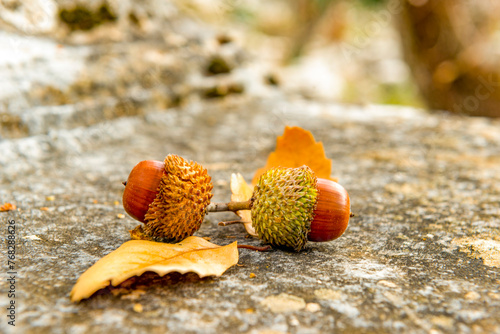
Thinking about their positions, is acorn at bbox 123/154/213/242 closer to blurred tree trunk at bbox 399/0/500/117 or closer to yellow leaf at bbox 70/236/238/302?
yellow leaf at bbox 70/236/238/302

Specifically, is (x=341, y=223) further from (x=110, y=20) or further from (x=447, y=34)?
(x=447, y=34)

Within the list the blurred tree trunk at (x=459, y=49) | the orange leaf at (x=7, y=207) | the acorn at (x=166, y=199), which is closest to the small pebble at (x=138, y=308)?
the acorn at (x=166, y=199)

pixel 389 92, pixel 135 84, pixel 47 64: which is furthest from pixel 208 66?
pixel 389 92

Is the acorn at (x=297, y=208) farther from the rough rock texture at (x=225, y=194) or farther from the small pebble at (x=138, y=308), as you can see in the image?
the small pebble at (x=138, y=308)

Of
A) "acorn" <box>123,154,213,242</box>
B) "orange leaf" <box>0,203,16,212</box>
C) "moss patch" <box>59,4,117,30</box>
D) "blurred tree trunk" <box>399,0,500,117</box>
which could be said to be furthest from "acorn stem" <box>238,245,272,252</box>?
"blurred tree trunk" <box>399,0,500,117</box>

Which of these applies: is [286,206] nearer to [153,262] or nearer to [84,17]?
[153,262]

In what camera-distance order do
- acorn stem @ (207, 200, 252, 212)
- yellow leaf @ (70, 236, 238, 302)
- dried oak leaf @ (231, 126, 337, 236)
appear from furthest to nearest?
dried oak leaf @ (231, 126, 337, 236) → acorn stem @ (207, 200, 252, 212) → yellow leaf @ (70, 236, 238, 302)
